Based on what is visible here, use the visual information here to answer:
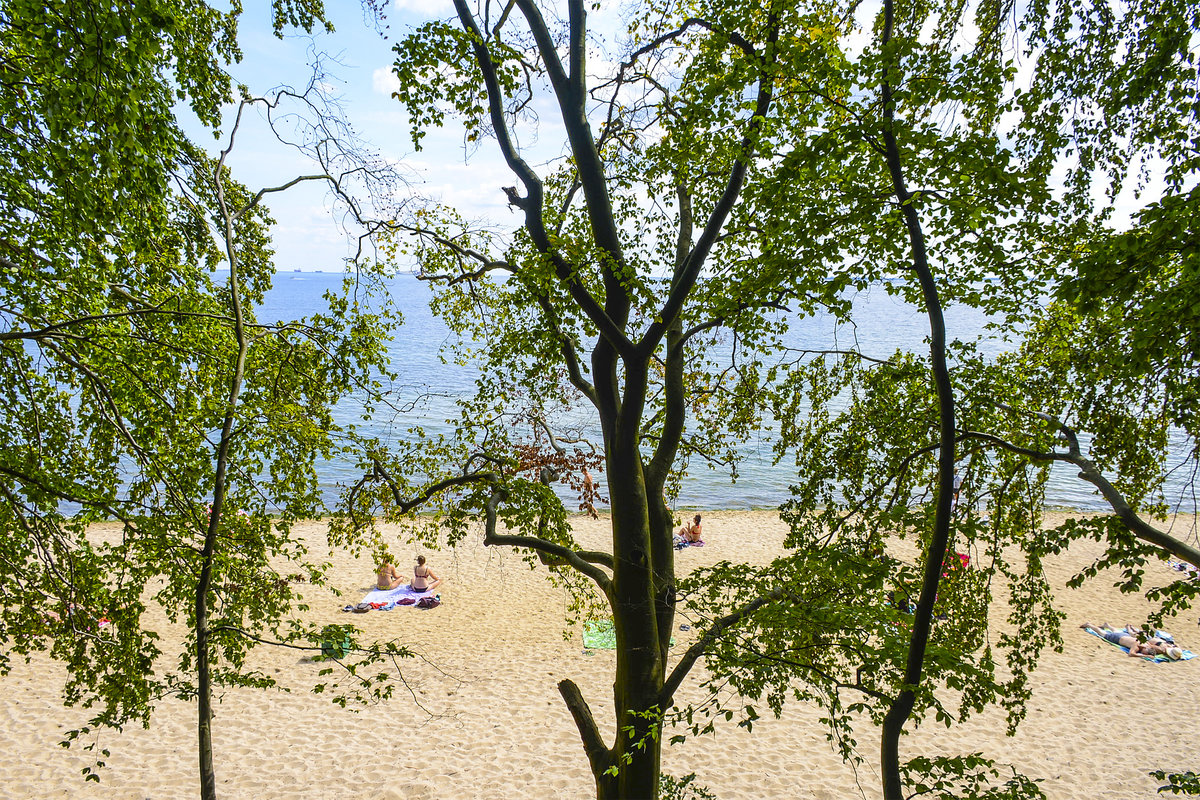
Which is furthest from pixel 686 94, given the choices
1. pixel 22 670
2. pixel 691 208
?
pixel 22 670

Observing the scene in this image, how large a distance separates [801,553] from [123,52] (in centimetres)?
523

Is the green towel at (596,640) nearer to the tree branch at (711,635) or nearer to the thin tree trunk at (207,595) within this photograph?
the tree branch at (711,635)

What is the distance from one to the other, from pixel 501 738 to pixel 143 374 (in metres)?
7.89

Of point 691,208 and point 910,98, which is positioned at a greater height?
point 691,208

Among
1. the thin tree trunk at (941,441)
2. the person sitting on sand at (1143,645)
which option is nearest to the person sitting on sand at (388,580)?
the thin tree trunk at (941,441)

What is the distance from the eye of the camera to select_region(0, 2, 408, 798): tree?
3432mm

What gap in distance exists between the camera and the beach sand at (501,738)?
897 cm

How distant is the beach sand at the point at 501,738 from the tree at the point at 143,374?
331 centimetres

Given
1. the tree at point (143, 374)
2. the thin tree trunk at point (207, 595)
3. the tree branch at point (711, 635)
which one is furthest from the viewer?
the tree branch at point (711, 635)

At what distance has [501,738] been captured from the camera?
10227mm

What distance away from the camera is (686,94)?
17.6 ft

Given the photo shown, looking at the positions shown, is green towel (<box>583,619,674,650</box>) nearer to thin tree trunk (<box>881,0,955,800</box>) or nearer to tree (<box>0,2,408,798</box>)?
tree (<box>0,2,408,798</box>)

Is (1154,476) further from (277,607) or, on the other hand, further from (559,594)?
(559,594)

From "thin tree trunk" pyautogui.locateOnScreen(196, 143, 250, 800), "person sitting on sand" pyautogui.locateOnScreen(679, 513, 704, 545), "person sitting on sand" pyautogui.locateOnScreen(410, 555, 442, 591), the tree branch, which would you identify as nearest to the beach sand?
"person sitting on sand" pyautogui.locateOnScreen(410, 555, 442, 591)
